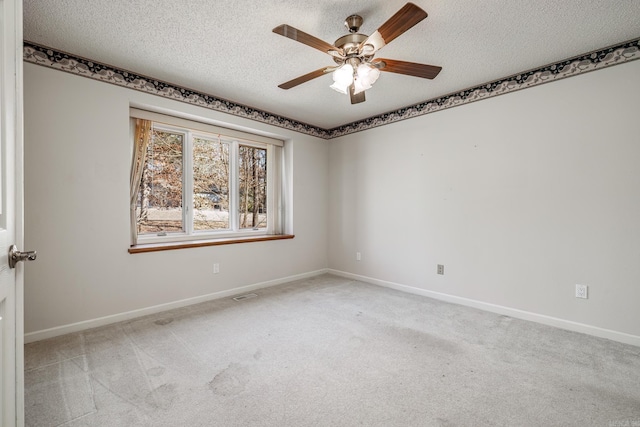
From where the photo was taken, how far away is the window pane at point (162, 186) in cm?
307

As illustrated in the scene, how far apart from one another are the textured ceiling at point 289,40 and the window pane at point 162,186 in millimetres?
687

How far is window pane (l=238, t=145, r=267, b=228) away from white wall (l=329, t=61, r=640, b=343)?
5.23 ft

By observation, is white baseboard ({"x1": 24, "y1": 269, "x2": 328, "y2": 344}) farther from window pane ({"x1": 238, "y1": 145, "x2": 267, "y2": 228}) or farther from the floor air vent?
window pane ({"x1": 238, "y1": 145, "x2": 267, "y2": 228})

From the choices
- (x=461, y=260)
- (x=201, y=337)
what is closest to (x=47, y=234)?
(x=201, y=337)

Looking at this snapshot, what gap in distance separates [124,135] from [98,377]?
2.08 meters

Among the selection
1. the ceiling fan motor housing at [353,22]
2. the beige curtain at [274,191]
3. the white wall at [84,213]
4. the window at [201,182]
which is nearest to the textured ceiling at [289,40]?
the ceiling fan motor housing at [353,22]

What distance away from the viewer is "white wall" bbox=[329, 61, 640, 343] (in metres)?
2.34

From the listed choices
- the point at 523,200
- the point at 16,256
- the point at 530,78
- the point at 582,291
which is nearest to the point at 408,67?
the point at 530,78

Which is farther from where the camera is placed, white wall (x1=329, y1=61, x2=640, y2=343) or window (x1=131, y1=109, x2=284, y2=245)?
window (x1=131, y1=109, x2=284, y2=245)

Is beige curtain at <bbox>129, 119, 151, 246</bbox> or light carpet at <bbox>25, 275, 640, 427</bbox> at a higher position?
beige curtain at <bbox>129, 119, 151, 246</bbox>

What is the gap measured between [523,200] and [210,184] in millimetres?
3548

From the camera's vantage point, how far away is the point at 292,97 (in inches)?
130

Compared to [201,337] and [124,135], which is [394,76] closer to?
[124,135]

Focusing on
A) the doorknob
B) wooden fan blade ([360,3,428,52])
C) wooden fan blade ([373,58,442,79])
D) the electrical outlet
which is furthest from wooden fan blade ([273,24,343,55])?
the electrical outlet
